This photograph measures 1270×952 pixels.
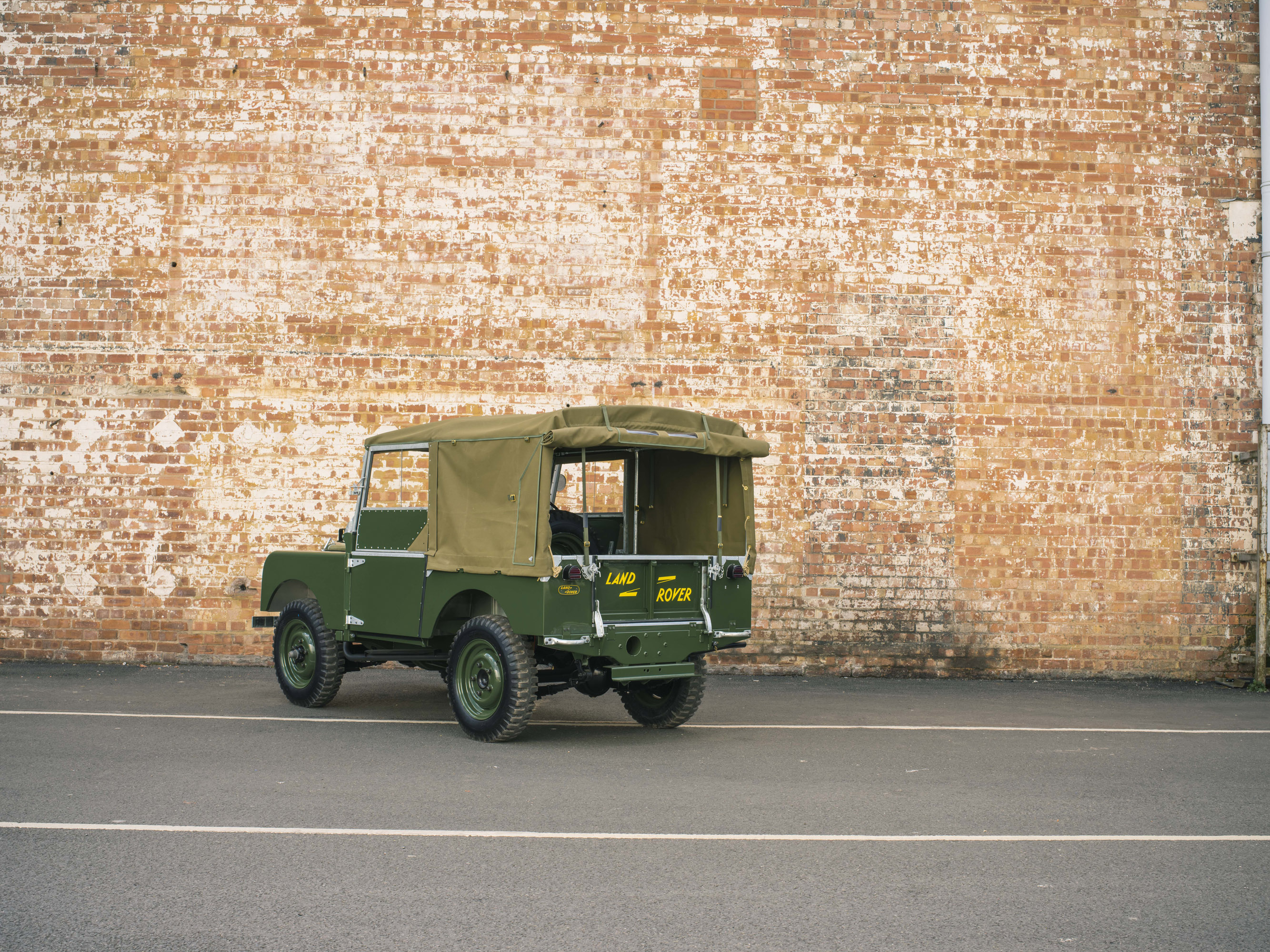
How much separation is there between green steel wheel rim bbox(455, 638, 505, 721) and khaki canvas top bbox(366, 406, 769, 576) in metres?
0.62

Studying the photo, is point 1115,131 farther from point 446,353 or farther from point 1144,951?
point 1144,951

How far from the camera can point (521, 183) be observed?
1340cm

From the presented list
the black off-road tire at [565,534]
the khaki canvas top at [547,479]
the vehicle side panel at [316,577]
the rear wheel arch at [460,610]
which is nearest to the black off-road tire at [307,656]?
the vehicle side panel at [316,577]

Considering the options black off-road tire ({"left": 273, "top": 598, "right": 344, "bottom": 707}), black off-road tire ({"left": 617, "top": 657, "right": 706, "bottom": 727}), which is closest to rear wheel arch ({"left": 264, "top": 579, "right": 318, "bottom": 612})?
black off-road tire ({"left": 273, "top": 598, "right": 344, "bottom": 707})

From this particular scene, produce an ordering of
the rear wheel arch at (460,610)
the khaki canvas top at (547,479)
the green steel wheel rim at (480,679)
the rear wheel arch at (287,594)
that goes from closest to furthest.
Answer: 1. the khaki canvas top at (547,479)
2. the green steel wheel rim at (480,679)
3. the rear wheel arch at (460,610)
4. the rear wheel arch at (287,594)

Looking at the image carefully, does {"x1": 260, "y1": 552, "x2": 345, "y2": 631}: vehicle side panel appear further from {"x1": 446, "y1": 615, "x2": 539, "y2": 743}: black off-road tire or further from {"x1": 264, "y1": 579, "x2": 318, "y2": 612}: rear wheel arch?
{"x1": 446, "y1": 615, "x2": 539, "y2": 743}: black off-road tire

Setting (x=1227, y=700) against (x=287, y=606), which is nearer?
(x=287, y=606)

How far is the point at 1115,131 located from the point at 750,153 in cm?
444

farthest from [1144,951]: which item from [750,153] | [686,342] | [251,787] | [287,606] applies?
[750,153]

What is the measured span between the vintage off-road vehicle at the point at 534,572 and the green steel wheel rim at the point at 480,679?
2 cm

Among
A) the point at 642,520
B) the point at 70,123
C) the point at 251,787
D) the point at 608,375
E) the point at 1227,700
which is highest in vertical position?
the point at 70,123

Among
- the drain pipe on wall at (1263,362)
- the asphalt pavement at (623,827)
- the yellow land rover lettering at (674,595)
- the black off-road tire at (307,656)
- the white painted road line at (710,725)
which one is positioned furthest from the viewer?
the drain pipe on wall at (1263,362)

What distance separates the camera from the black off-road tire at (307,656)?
986 cm

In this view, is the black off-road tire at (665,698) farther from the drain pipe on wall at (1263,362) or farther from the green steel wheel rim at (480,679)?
the drain pipe on wall at (1263,362)
